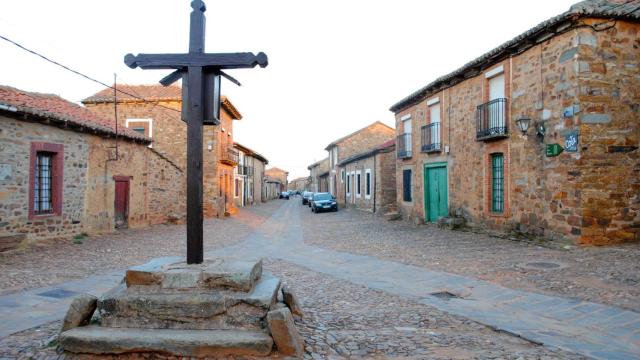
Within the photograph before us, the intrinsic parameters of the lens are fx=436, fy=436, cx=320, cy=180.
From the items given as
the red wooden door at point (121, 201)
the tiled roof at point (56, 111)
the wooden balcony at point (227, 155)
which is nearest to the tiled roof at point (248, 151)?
the wooden balcony at point (227, 155)

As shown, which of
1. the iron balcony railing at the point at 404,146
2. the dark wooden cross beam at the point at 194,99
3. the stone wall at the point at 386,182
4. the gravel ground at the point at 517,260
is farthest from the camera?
the stone wall at the point at 386,182

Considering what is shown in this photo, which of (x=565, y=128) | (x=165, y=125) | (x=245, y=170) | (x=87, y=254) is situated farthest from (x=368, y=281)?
(x=245, y=170)

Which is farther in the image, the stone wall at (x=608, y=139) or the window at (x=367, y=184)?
the window at (x=367, y=184)

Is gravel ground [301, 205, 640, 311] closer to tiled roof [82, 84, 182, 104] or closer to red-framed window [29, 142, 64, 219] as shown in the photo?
red-framed window [29, 142, 64, 219]

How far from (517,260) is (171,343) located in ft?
23.3

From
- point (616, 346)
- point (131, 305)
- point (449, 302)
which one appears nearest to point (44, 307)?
point (131, 305)

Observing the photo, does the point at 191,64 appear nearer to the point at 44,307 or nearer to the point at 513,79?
the point at 44,307

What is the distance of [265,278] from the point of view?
14.2 feet

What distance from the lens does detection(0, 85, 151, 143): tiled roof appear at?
33.9 ft

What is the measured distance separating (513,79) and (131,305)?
10926 mm

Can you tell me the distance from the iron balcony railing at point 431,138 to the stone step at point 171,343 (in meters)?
13.3

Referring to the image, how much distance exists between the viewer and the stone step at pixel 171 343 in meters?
3.30

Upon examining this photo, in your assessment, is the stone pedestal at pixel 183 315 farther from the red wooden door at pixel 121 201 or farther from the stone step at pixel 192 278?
the red wooden door at pixel 121 201

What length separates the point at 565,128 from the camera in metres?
9.56
